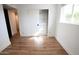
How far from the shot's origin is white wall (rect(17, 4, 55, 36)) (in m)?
4.51

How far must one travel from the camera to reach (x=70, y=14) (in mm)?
2713

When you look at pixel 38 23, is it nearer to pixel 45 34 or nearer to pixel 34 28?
pixel 34 28

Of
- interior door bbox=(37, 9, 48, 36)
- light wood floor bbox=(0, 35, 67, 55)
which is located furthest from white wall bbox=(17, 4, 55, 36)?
light wood floor bbox=(0, 35, 67, 55)

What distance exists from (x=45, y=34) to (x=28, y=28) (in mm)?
1200

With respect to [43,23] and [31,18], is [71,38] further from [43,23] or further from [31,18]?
[31,18]

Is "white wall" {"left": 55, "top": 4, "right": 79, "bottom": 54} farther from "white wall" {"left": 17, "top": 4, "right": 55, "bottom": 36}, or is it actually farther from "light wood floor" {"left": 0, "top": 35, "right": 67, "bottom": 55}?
"white wall" {"left": 17, "top": 4, "right": 55, "bottom": 36}

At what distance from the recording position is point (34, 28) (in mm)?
4879

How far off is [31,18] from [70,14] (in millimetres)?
2585

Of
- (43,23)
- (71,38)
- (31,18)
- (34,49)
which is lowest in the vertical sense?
(34,49)

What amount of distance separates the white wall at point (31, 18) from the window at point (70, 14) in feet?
3.57

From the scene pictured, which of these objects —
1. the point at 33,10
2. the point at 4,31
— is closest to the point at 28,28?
the point at 33,10

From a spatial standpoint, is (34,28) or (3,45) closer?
(3,45)

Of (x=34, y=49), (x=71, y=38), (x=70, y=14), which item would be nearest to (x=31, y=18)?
(x=34, y=49)

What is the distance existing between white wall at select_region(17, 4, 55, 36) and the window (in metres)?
1.09
